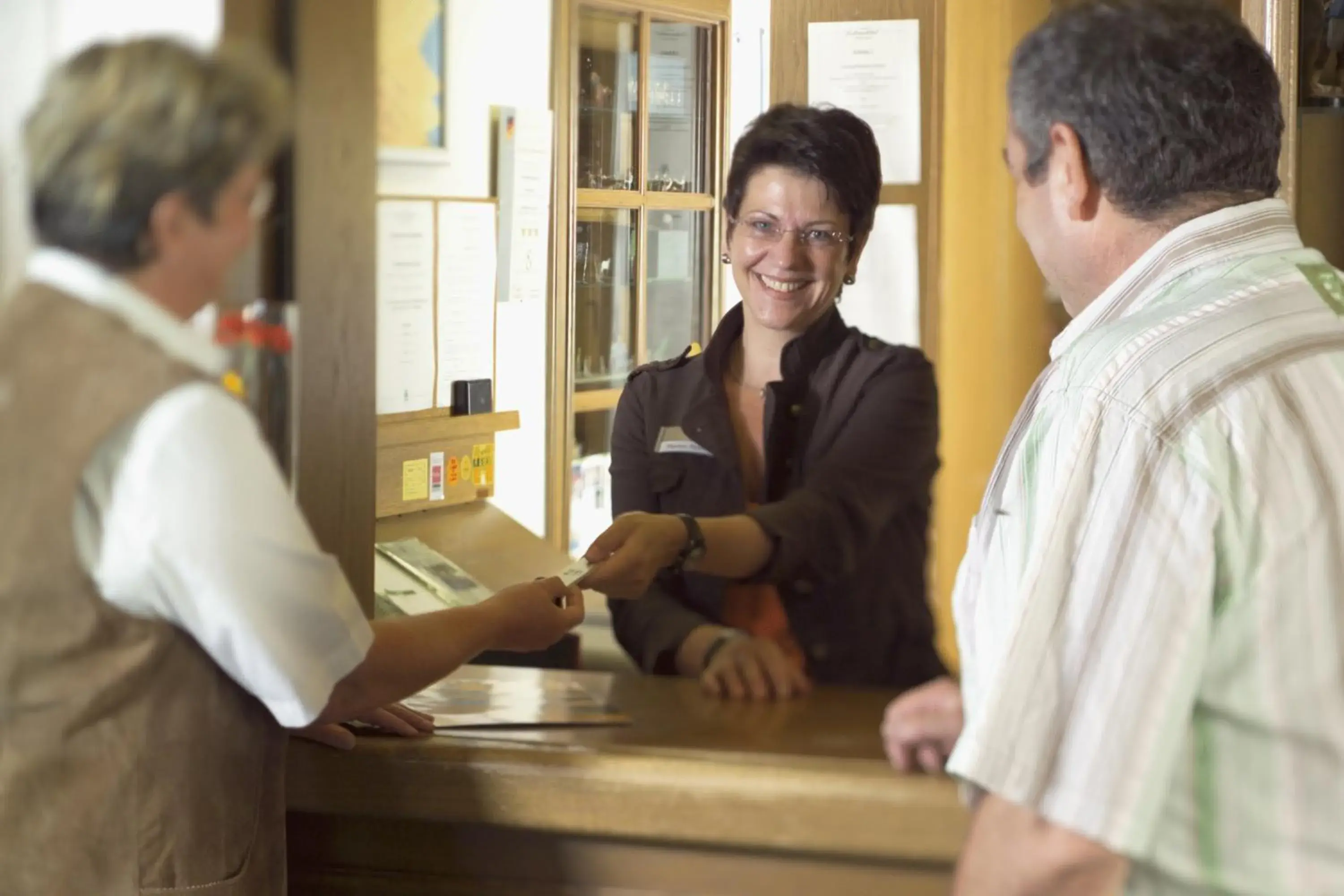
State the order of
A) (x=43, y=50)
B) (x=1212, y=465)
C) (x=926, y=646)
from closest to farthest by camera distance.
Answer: (x=1212, y=465) < (x=43, y=50) < (x=926, y=646)

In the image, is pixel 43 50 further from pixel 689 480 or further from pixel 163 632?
pixel 689 480

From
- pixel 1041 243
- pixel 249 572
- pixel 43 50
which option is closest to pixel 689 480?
pixel 1041 243

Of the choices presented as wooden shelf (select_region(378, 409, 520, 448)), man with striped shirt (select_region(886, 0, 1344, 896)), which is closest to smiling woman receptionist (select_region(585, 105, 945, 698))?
wooden shelf (select_region(378, 409, 520, 448))

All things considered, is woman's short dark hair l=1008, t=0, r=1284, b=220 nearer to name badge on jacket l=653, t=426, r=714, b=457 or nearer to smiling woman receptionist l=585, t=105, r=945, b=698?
smiling woman receptionist l=585, t=105, r=945, b=698

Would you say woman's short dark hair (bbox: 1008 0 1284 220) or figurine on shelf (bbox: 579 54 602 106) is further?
figurine on shelf (bbox: 579 54 602 106)

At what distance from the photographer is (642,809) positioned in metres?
1.26

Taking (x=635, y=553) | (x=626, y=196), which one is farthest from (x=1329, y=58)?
(x=635, y=553)

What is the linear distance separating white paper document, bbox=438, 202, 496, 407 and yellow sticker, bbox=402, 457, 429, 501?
6cm

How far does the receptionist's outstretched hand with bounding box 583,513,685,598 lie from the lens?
1.39m

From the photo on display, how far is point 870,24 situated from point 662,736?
655 millimetres

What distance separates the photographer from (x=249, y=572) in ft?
3.18

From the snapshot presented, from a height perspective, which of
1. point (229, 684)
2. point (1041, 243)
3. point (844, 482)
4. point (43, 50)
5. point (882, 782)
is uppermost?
point (43, 50)

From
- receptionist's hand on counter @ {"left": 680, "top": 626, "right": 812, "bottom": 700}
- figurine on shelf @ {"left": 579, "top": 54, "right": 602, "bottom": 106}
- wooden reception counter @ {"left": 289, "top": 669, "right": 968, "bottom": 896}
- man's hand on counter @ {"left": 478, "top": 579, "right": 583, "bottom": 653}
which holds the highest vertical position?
figurine on shelf @ {"left": 579, "top": 54, "right": 602, "bottom": 106}

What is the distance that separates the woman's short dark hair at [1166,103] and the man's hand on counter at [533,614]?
0.57 m
